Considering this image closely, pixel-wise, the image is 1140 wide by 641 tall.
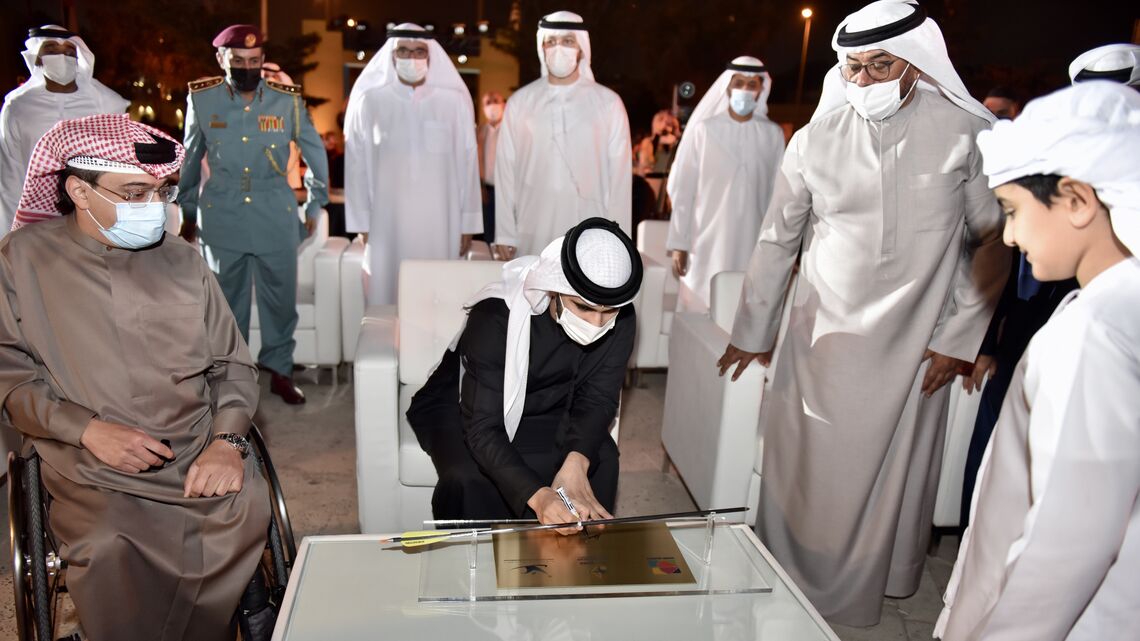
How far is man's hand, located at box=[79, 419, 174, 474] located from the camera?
1814 mm

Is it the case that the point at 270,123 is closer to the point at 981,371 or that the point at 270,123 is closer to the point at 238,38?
the point at 238,38

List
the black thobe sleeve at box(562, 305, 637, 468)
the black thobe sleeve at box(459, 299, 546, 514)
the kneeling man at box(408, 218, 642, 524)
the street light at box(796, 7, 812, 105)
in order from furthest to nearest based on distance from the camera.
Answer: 1. the street light at box(796, 7, 812, 105)
2. the black thobe sleeve at box(562, 305, 637, 468)
3. the black thobe sleeve at box(459, 299, 546, 514)
4. the kneeling man at box(408, 218, 642, 524)

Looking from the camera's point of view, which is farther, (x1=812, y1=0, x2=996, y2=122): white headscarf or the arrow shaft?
(x1=812, y1=0, x2=996, y2=122): white headscarf

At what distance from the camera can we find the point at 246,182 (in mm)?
3898

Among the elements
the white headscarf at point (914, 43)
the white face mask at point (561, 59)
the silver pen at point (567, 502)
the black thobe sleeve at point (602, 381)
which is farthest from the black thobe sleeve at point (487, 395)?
the white face mask at point (561, 59)

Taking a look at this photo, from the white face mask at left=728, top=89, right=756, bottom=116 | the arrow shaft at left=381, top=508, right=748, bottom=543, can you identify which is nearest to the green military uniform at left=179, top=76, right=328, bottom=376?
the white face mask at left=728, top=89, right=756, bottom=116

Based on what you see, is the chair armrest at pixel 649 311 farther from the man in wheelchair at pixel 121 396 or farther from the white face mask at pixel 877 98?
the man in wheelchair at pixel 121 396

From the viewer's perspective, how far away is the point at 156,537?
1879 millimetres

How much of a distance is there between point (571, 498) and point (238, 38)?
2.89 meters

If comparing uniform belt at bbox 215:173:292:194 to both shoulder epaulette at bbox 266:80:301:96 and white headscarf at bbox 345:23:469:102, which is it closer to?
shoulder epaulette at bbox 266:80:301:96

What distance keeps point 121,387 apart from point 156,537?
359mm

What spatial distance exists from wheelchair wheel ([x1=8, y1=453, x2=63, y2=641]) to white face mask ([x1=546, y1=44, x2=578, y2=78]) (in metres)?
3.04

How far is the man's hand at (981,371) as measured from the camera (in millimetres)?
2656

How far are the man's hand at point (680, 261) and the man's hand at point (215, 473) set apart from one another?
3164 mm
